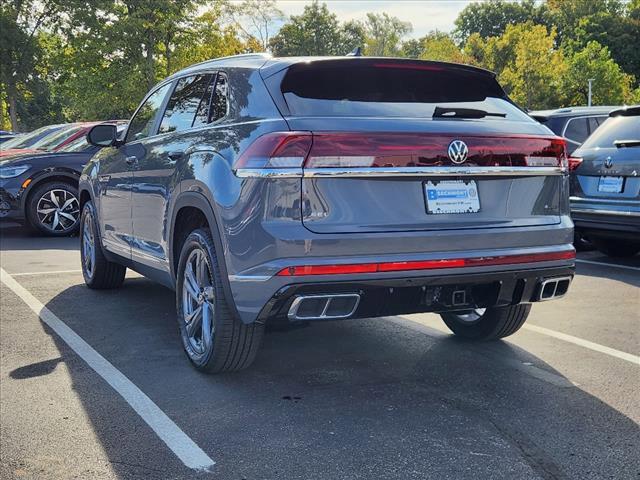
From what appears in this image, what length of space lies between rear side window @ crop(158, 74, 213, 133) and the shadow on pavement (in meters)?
1.48

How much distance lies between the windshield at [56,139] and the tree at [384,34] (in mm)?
74838

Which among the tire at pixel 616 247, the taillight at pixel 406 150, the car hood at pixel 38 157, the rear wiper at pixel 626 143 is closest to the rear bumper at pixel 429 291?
the taillight at pixel 406 150

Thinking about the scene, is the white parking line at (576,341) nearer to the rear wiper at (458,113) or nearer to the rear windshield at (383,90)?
the rear windshield at (383,90)

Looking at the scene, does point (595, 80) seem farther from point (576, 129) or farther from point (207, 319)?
point (207, 319)

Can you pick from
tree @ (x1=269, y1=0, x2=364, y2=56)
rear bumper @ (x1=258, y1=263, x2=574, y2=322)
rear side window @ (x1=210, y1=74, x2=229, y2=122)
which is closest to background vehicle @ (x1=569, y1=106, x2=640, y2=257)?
rear bumper @ (x1=258, y1=263, x2=574, y2=322)

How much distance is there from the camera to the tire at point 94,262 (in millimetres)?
6751

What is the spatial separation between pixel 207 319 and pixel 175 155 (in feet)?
3.51

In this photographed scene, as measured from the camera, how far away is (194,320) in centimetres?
446

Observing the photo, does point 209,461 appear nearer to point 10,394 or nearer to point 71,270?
point 10,394

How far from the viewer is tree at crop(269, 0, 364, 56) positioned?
71.9 m

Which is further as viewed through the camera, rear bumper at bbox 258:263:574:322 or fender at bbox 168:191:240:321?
fender at bbox 168:191:240:321

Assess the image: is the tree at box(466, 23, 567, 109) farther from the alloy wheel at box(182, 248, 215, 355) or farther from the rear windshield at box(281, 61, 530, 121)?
the alloy wheel at box(182, 248, 215, 355)

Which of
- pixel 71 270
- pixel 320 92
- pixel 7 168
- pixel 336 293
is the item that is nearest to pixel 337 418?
pixel 336 293

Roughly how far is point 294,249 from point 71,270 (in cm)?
542
